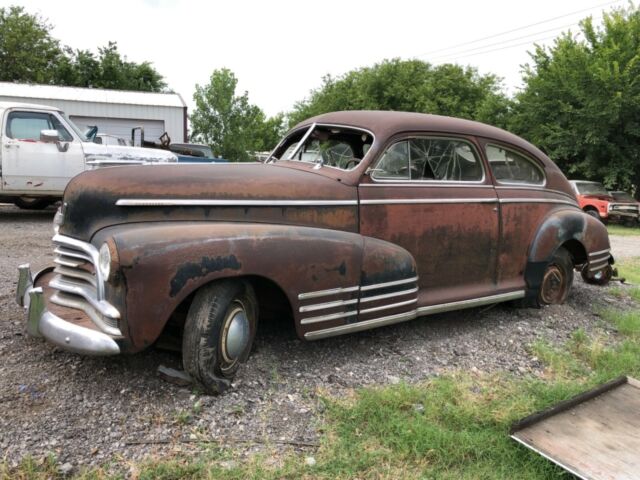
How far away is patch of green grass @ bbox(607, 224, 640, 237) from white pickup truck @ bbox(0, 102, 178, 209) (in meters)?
13.5

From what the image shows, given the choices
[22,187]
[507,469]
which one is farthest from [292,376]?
[22,187]

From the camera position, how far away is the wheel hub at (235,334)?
2986 mm

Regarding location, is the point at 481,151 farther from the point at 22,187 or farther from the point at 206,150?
the point at 206,150

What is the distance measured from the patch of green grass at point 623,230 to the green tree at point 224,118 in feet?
51.8

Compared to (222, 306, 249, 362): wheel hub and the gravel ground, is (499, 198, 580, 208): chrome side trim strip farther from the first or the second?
(222, 306, 249, 362): wheel hub

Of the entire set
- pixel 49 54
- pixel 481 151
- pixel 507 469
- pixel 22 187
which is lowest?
pixel 507 469

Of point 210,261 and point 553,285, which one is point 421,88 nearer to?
point 553,285

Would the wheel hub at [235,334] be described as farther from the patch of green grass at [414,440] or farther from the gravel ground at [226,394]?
the patch of green grass at [414,440]

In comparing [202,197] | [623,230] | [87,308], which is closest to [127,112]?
[623,230]

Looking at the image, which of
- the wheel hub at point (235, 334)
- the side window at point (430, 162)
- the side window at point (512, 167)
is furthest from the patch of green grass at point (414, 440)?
the side window at point (512, 167)

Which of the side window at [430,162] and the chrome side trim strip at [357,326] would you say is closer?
the chrome side trim strip at [357,326]

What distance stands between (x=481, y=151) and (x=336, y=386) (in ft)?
8.01

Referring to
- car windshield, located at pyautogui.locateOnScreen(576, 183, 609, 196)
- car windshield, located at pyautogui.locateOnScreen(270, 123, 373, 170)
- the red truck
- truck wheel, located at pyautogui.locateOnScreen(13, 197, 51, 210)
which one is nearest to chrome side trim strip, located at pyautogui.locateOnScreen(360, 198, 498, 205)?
car windshield, located at pyautogui.locateOnScreen(270, 123, 373, 170)

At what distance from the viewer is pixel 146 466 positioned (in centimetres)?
237
